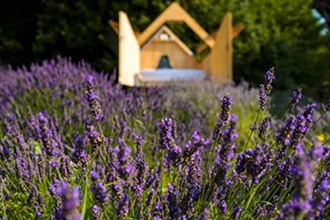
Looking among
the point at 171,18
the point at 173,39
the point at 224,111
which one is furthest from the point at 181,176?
the point at 173,39

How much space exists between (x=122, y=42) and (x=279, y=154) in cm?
623

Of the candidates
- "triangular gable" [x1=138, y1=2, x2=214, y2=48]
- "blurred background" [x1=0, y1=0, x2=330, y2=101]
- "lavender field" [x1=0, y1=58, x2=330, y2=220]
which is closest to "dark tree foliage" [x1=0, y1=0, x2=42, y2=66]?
"blurred background" [x1=0, y1=0, x2=330, y2=101]

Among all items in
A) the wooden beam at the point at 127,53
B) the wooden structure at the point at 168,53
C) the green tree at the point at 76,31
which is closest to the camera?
the wooden beam at the point at 127,53

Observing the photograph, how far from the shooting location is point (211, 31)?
9.91m

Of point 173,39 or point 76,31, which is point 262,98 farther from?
point 76,31

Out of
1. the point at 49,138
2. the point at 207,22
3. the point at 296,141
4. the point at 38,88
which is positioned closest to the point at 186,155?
the point at 296,141

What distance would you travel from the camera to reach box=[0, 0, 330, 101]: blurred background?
980 centimetres

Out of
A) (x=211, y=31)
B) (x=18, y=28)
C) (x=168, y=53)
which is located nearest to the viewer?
(x=168, y=53)

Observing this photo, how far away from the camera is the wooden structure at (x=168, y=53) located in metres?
8.02

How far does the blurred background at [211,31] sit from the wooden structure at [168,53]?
0.70 m

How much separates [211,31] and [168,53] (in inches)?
46.1

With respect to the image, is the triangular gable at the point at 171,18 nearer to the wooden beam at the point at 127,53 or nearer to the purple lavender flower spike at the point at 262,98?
the wooden beam at the point at 127,53

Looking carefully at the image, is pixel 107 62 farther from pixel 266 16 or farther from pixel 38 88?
pixel 38 88

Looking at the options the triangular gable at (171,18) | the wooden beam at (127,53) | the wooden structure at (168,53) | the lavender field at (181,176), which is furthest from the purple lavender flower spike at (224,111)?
the triangular gable at (171,18)
